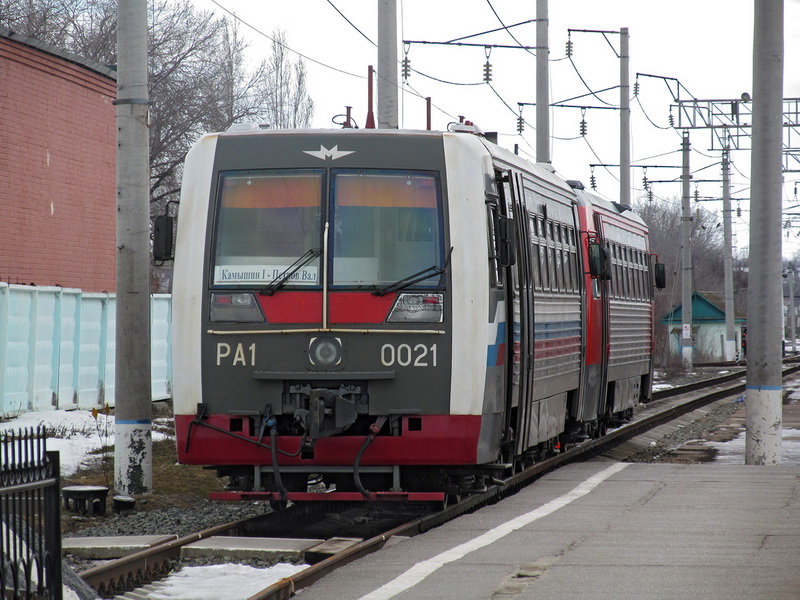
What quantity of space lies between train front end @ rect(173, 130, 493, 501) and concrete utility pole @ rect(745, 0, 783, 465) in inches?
255

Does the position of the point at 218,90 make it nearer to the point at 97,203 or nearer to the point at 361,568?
the point at 97,203

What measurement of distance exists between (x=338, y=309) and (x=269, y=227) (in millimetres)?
829

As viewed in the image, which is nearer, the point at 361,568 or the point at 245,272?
the point at 361,568

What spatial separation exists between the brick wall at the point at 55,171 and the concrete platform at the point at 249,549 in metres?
11.5

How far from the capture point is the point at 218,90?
4703 cm

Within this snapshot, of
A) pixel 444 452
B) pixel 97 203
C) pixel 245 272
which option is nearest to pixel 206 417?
pixel 245 272

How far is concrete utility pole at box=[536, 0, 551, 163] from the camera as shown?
931 inches

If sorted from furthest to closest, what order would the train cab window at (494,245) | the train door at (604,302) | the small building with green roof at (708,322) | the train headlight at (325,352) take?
the small building with green roof at (708,322) < the train door at (604,302) < the train cab window at (494,245) < the train headlight at (325,352)

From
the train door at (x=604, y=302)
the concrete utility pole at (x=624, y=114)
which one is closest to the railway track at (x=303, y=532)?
the train door at (x=604, y=302)

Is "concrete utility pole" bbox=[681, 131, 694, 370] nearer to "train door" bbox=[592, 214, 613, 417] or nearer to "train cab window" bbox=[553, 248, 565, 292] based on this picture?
"train door" bbox=[592, 214, 613, 417]

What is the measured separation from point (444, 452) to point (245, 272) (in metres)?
2.00

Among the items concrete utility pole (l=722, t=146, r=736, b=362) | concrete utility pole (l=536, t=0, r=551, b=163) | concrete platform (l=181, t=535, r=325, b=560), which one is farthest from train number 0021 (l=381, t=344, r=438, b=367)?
concrete utility pole (l=722, t=146, r=736, b=362)

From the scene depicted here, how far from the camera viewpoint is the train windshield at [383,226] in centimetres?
947

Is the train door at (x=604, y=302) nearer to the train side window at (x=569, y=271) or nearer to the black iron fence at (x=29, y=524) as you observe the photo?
the train side window at (x=569, y=271)
